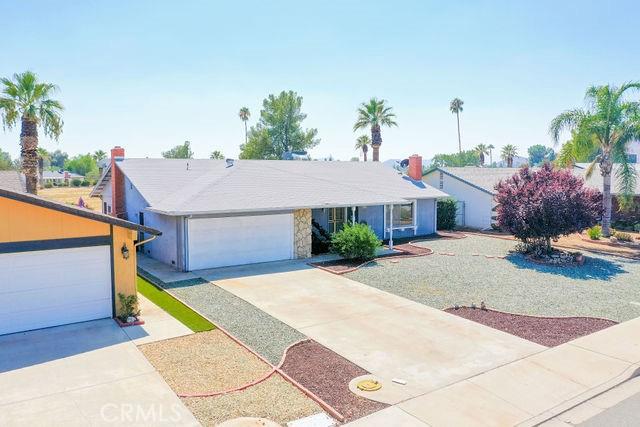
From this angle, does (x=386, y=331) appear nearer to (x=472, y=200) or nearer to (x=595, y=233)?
(x=595, y=233)

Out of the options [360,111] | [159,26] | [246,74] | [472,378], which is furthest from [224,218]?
[360,111]

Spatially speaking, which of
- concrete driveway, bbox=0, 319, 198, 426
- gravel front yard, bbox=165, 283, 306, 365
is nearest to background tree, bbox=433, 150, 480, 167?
gravel front yard, bbox=165, 283, 306, 365

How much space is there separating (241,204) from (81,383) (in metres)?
11.3

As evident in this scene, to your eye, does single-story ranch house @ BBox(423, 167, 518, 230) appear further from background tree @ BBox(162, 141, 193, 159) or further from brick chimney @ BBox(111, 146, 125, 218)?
background tree @ BBox(162, 141, 193, 159)

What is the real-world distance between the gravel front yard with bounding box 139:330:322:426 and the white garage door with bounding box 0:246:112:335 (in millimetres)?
2893

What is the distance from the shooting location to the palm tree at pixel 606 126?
23984mm

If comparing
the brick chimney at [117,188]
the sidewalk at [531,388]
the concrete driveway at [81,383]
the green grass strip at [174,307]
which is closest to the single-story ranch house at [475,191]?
the sidewalk at [531,388]

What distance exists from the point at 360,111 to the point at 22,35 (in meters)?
34.1

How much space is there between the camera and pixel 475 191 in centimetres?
3175

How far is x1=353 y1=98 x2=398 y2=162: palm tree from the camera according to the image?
45750 millimetres

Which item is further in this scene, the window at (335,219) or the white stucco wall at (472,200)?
the white stucco wall at (472,200)

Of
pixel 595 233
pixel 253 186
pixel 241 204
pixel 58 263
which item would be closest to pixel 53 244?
pixel 58 263

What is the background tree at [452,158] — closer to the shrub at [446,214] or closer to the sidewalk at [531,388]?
the shrub at [446,214]

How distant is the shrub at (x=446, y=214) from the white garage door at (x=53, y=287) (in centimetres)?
2361
